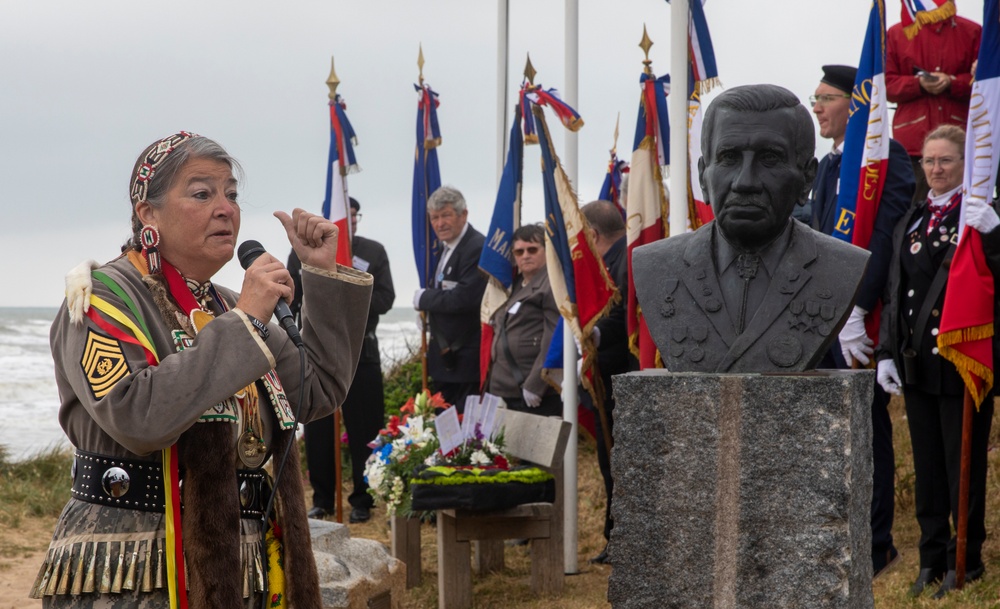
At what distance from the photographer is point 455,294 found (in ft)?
25.6

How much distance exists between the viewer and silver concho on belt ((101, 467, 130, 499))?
250 centimetres

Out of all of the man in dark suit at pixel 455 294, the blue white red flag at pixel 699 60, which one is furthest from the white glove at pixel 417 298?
the blue white red flag at pixel 699 60

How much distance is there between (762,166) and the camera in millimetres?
3416

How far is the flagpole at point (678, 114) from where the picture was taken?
5.43 meters

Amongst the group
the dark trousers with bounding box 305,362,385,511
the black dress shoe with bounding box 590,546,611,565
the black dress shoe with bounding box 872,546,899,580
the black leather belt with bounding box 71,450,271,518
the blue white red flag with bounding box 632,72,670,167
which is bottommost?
the black dress shoe with bounding box 590,546,611,565

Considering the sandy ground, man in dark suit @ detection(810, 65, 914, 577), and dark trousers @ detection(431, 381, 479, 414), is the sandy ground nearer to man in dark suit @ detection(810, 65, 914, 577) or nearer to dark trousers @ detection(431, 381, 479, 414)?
dark trousers @ detection(431, 381, 479, 414)

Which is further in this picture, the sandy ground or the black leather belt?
the sandy ground

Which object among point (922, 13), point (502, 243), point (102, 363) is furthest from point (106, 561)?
point (922, 13)

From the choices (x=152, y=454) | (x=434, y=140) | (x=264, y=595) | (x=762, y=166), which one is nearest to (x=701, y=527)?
(x=762, y=166)

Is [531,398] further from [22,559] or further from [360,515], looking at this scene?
[22,559]

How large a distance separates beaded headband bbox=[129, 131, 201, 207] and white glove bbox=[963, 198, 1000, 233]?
3.54 meters

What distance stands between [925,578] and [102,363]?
4.07 meters

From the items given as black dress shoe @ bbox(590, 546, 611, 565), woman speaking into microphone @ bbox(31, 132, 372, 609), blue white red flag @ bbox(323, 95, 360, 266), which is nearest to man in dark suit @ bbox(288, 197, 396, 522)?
blue white red flag @ bbox(323, 95, 360, 266)

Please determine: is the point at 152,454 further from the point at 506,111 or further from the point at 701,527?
the point at 506,111
